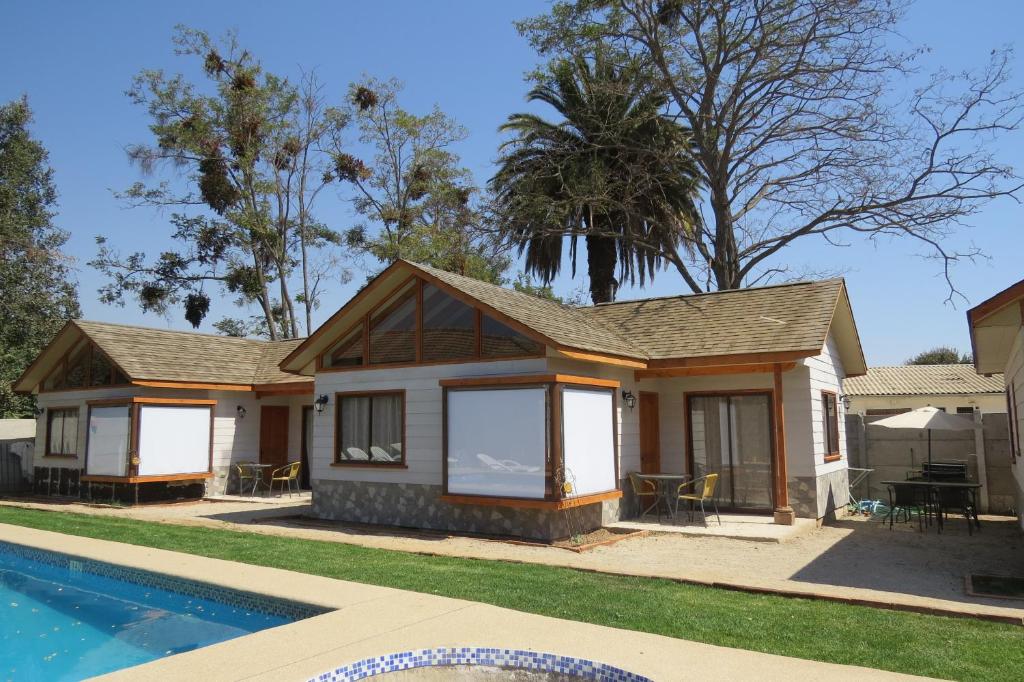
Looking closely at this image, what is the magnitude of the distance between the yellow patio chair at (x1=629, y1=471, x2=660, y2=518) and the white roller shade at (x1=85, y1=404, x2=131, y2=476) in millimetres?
11311

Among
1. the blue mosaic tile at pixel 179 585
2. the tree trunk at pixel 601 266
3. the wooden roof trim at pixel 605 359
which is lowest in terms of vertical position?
the blue mosaic tile at pixel 179 585

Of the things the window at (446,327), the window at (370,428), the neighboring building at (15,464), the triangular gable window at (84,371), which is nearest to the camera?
the window at (446,327)

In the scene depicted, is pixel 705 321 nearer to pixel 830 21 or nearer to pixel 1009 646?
pixel 1009 646

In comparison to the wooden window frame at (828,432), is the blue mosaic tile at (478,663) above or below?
below

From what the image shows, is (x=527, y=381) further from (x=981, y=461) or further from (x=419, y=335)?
(x=981, y=461)

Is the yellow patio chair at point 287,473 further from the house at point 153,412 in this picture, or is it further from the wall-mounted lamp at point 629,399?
the wall-mounted lamp at point 629,399

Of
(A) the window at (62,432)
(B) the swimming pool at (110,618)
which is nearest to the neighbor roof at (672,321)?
(B) the swimming pool at (110,618)

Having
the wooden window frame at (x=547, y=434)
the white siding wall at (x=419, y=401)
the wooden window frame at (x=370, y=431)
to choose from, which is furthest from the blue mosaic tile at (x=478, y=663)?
the wooden window frame at (x=370, y=431)

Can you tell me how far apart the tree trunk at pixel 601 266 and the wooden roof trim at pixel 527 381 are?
49.0 feet

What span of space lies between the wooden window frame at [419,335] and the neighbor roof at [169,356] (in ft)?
13.1

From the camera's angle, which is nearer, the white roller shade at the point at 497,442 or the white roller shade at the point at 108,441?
the white roller shade at the point at 497,442

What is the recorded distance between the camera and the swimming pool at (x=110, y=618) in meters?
6.99

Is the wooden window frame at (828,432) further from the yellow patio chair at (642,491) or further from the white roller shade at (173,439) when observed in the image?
the white roller shade at (173,439)

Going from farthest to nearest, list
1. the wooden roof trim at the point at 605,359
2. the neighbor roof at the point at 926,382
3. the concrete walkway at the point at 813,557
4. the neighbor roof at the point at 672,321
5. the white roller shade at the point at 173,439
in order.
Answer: the neighbor roof at the point at 926,382, the white roller shade at the point at 173,439, the neighbor roof at the point at 672,321, the wooden roof trim at the point at 605,359, the concrete walkway at the point at 813,557
